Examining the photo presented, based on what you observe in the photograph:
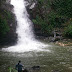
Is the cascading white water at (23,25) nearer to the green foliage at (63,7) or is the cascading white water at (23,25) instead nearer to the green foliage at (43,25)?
the green foliage at (43,25)

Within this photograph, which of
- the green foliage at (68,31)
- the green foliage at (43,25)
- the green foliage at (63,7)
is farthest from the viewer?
the green foliage at (63,7)

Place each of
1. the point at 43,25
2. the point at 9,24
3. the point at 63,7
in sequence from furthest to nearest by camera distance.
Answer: the point at 63,7 → the point at 43,25 → the point at 9,24

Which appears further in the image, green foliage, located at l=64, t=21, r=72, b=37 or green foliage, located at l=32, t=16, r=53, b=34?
green foliage, located at l=32, t=16, r=53, b=34

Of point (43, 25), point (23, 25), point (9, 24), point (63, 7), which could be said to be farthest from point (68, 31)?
point (9, 24)

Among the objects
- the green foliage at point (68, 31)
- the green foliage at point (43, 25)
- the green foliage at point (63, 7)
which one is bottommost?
the green foliage at point (68, 31)

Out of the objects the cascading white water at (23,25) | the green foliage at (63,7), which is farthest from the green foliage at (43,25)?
the green foliage at (63,7)

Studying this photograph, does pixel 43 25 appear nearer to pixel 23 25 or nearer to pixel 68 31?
pixel 23 25

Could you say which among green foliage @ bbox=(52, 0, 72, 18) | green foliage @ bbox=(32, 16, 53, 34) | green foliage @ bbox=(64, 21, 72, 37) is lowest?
green foliage @ bbox=(64, 21, 72, 37)

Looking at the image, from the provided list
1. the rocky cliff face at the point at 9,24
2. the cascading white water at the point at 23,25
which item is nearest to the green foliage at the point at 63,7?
the cascading white water at the point at 23,25

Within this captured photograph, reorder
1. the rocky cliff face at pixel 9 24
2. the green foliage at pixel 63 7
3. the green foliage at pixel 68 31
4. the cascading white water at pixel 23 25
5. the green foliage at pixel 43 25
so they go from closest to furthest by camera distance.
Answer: the rocky cliff face at pixel 9 24 → the green foliage at pixel 68 31 → the cascading white water at pixel 23 25 → the green foliage at pixel 43 25 → the green foliage at pixel 63 7

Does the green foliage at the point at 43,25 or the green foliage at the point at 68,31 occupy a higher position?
the green foliage at the point at 43,25

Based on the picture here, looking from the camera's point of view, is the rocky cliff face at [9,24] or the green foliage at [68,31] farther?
the green foliage at [68,31]

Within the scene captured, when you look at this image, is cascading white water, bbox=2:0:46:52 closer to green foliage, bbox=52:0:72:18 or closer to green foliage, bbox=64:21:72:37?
green foliage, bbox=64:21:72:37

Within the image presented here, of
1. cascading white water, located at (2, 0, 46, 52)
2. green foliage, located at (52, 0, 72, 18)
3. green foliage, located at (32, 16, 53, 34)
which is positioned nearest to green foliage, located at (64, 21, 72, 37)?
green foliage, located at (32, 16, 53, 34)
